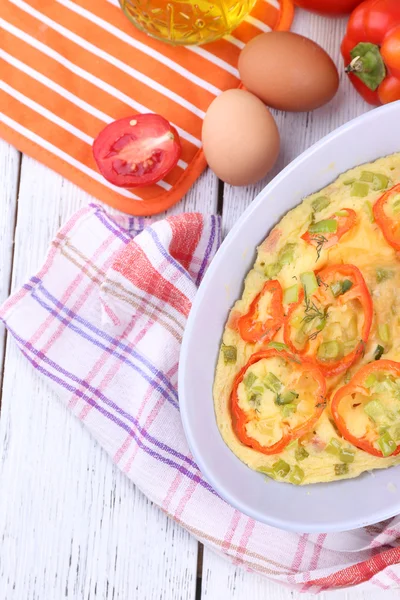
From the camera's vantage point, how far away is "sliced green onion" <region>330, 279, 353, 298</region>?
1.73 metres

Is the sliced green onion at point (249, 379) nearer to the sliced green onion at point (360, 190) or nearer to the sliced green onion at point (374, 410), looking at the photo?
the sliced green onion at point (374, 410)

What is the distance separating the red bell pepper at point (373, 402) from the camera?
1.68 meters

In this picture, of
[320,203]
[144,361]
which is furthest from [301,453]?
[320,203]

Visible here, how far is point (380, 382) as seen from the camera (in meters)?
1.69

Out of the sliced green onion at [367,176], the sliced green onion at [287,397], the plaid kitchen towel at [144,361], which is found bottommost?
the plaid kitchen towel at [144,361]

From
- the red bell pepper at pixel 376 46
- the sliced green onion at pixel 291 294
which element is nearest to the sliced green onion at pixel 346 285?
the sliced green onion at pixel 291 294

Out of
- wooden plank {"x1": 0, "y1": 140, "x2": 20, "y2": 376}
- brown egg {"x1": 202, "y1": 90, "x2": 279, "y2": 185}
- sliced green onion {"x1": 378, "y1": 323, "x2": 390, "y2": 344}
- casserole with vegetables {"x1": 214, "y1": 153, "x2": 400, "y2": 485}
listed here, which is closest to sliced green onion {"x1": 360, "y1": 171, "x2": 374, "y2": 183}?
casserole with vegetables {"x1": 214, "y1": 153, "x2": 400, "y2": 485}

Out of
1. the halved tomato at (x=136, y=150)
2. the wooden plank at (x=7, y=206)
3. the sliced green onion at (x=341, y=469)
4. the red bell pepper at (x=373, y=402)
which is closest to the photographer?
the red bell pepper at (x=373, y=402)

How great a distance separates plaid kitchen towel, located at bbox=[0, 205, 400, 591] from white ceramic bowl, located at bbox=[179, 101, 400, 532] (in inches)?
7.9

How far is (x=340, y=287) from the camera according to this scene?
174 centimetres

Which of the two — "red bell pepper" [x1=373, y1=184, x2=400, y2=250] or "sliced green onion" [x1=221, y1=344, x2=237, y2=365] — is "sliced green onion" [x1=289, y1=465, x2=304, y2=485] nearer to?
"sliced green onion" [x1=221, y1=344, x2=237, y2=365]

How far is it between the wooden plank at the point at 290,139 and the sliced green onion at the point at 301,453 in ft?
1.60

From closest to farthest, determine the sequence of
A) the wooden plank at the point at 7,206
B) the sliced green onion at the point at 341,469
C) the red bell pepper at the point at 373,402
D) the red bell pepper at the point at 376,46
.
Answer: the red bell pepper at the point at 373,402 → the sliced green onion at the point at 341,469 → the red bell pepper at the point at 376,46 → the wooden plank at the point at 7,206

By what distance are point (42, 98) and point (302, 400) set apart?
1144mm
